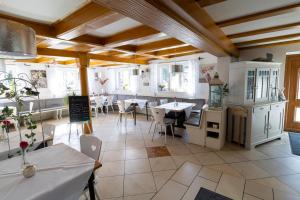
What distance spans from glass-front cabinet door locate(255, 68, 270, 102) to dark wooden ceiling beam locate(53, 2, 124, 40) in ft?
10.3

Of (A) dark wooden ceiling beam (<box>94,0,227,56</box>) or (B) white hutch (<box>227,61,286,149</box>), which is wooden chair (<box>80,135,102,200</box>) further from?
(B) white hutch (<box>227,61,286,149</box>)

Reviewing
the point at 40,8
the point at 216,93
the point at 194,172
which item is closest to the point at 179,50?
the point at 216,93

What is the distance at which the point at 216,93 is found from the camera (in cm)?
336

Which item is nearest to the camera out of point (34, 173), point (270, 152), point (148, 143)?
point (34, 173)

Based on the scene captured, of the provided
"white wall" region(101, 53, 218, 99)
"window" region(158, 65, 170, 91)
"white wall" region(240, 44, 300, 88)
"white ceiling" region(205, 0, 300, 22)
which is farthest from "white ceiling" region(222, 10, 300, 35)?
"window" region(158, 65, 170, 91)

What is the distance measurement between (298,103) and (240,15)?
360cm

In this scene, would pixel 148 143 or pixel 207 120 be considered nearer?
pixel 207 120

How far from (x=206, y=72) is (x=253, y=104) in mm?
2028

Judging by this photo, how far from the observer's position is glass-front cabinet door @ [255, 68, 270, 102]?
11.2ft

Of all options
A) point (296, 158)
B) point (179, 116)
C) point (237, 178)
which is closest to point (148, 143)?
point (179, 116)

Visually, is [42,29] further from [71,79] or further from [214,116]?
[71,79]

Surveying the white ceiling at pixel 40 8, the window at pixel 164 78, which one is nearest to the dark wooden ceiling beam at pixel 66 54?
the white ceiling at pixel 40 8

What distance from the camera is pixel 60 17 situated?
2.16 metres

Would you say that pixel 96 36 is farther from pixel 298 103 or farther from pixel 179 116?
pixel 298 103
